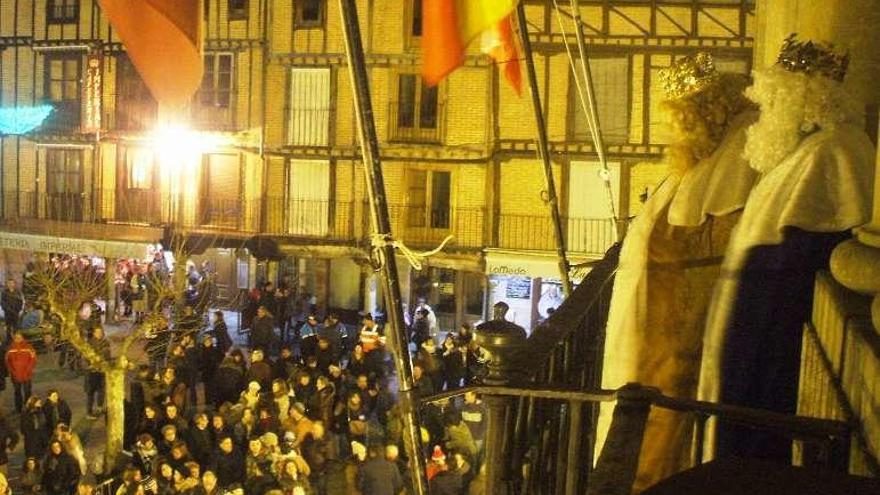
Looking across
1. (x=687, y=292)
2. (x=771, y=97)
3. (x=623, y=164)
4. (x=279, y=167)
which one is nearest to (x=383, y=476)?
(x=687, y=292)

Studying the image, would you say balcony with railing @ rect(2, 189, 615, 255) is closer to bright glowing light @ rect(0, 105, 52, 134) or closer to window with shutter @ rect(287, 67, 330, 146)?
window with shutter @ rect(287, 67, 330, 146)

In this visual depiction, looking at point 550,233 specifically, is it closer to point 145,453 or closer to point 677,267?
point 145,453

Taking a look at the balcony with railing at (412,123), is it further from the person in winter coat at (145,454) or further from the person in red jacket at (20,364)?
the person in winter coat at (145,454)

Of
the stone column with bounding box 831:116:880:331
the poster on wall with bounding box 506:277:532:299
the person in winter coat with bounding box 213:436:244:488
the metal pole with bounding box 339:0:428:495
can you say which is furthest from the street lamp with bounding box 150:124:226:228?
the stone column with bounding box 831:116:880:331

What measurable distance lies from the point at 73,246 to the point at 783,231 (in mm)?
28269

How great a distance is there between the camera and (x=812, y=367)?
11.5 ft

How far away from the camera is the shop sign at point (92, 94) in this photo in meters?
29.5

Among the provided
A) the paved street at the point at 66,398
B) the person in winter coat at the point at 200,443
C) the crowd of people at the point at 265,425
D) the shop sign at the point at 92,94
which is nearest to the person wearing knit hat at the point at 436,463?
the crowd of people at the point at 265,425

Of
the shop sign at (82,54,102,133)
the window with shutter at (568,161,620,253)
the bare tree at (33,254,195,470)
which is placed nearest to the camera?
the bare tree at (33,254,195,470)

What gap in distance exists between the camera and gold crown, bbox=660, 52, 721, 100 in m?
4.20

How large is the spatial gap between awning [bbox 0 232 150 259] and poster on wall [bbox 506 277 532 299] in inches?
402

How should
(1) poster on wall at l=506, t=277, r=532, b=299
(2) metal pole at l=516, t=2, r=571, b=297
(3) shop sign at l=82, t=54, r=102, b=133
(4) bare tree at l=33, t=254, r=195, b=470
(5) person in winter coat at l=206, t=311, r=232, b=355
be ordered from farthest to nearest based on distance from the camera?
1. (3) shop sign at l=82, t=54, r=102, b=133
2. (1) poster on wall at l=506, t=277, r=532, b=299
3. (5) person in winter coat at l=206, t=311, r=232, b=355
4. (4) bare tree at l=33, t=254, r=195, b=470
5. (2) metal pole at l=516, t=2, r=571, b=297

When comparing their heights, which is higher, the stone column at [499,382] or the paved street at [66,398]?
the stone column at [499,382]

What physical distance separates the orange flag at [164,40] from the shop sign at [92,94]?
25.0 meters
